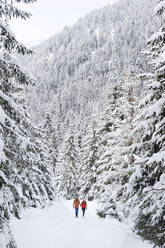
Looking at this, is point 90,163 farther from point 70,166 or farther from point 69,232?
point 69,232

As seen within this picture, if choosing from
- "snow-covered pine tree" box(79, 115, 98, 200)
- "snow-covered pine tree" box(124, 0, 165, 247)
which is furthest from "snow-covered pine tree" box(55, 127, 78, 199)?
"snow-covered pine tree" box(124, 0, 165, 247)

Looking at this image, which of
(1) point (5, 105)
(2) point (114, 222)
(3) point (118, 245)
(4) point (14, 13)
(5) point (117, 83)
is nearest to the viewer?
(4) point (14, 13)

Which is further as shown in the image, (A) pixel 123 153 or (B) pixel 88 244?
(A) pixel 123 153

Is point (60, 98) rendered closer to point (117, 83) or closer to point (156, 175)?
point (117, 83)

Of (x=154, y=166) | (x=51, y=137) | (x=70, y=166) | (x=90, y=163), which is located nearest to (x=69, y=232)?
(x=154, y=166)

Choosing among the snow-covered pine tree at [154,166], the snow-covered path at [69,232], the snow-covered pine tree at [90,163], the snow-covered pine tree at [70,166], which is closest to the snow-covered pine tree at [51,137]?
the snow-covered pine tree at [70,166]

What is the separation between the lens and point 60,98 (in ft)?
632

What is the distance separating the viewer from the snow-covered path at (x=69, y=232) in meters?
13.4

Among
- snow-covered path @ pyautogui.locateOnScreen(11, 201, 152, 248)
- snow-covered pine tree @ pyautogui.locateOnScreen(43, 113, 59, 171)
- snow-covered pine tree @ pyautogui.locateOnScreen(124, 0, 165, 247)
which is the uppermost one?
snow-covered pine tree @ pyautogui.locateOnScreen(43, 113, 59, 171)

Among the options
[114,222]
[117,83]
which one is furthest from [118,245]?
[117,83]

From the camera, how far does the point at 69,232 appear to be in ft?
53.6

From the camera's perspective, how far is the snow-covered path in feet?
44.1

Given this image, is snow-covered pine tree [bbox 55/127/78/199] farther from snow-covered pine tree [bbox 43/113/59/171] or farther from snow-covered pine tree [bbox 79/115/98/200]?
snow-covered pine tree [bbox 43/113/59/171]

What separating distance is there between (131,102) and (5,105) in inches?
508
